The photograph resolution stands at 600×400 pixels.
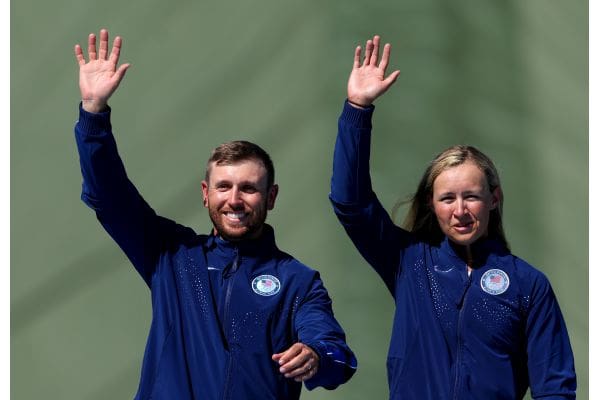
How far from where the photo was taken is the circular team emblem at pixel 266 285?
4.06 meters

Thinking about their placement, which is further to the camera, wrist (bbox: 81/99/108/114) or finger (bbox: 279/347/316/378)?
wrist (bbox: 81/99/108/114)

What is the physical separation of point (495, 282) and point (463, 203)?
26cm

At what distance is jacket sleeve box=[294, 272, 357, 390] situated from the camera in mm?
3826

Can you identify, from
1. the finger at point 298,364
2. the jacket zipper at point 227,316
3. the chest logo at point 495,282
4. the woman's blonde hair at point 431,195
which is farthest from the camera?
the woman's blonde hair at point 431,195

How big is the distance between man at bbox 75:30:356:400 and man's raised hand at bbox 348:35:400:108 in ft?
1.10

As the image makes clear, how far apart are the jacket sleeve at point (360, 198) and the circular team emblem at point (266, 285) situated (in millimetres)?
290

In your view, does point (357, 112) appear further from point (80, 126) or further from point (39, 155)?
point (39, 155)

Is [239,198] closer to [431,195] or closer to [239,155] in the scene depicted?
[239,155]

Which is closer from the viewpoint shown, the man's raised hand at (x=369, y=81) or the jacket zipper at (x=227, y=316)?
the jacket zipper at (x=227, y=316)

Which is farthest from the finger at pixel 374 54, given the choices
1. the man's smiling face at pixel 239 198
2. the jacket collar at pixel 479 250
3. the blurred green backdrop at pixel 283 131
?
the blurred green backdrop at pixel 283 131

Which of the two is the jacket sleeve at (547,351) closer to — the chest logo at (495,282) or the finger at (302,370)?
the chest logo at (495,282)

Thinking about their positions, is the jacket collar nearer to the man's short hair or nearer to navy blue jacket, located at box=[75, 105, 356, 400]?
navy blue jacket, located at box=[75, 105, 356, 400]

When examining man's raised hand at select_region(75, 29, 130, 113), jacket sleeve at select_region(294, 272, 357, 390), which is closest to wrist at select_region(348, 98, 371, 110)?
jacket sleeve at select_region(294, 272, 357, 390)

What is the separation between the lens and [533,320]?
4117mm
